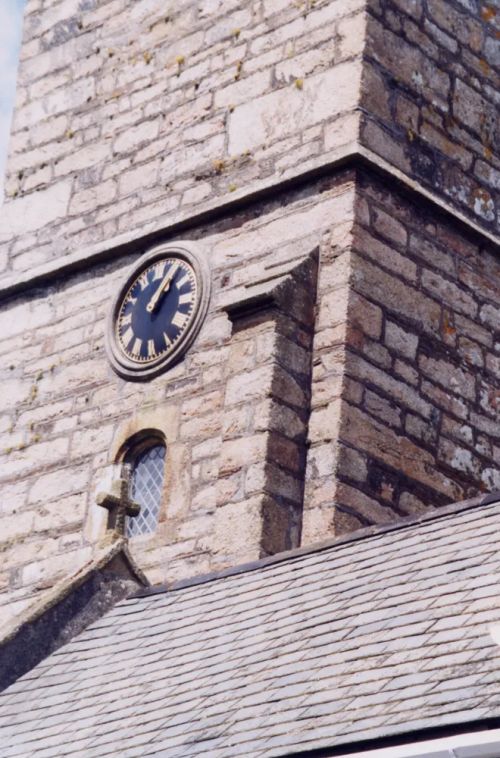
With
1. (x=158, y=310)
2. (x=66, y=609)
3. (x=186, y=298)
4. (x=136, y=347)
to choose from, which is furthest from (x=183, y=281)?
(x=66, y=609)

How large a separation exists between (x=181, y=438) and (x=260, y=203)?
1681 mm

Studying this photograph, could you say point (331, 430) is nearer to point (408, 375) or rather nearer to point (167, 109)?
point (408, 375)

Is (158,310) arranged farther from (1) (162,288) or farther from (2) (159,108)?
(2) (159,108)

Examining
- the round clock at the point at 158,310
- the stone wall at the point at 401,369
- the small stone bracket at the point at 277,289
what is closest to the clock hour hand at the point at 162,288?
the round clock at the point at 158,310

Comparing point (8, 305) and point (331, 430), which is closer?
point (331, 430)

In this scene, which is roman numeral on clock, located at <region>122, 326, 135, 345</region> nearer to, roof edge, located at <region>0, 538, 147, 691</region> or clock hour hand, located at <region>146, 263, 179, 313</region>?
clock hour hand, located at <region>146, 263, 179, 313</region>

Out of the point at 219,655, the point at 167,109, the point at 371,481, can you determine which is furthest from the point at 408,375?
the point at 219,655

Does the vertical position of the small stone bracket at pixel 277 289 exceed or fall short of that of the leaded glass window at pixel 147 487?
it exceeds it

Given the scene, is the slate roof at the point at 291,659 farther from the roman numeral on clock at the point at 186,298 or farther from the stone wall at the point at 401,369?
the roman numeral on clock at the point at 186,298

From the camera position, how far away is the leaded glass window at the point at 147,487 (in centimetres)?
1281

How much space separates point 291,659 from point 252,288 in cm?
437

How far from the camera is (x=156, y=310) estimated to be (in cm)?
1345

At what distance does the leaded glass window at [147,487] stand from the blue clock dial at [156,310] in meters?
0.66

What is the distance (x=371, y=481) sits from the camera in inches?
478
